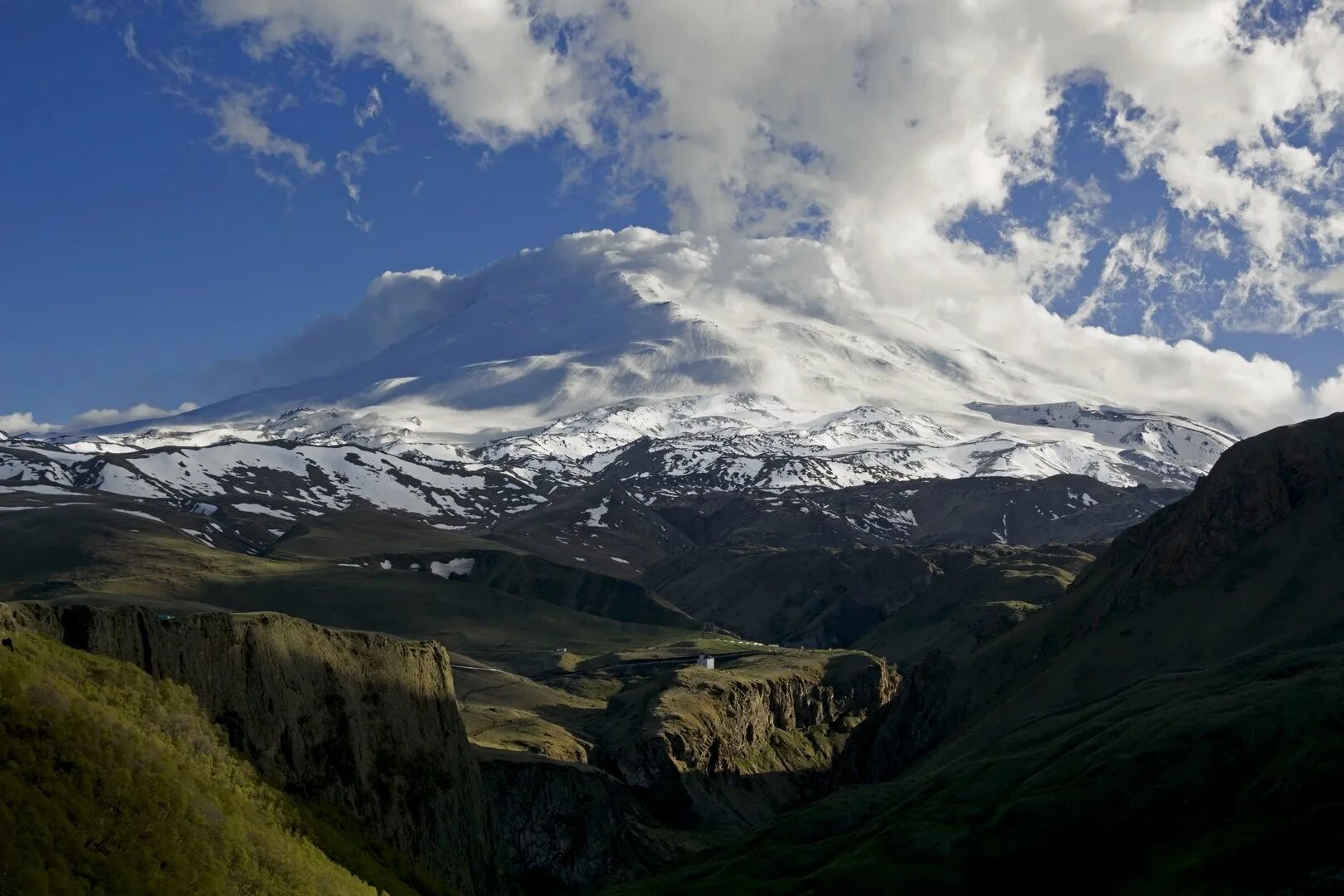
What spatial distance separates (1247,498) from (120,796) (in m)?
163

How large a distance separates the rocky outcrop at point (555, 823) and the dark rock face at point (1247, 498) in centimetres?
8365

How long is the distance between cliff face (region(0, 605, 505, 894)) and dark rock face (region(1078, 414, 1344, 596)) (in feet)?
353

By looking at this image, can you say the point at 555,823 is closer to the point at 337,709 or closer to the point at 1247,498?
the point at 337,709

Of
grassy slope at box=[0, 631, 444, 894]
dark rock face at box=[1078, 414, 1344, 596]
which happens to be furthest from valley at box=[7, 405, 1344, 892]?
grassy slope at box=[0, 631, 444, 894]

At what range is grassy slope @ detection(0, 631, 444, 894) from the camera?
56531 mm

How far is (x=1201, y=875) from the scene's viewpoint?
85938 mm

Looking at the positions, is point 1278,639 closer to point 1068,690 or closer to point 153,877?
point 1068,690

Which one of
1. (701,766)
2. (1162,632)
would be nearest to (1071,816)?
(1162,632)

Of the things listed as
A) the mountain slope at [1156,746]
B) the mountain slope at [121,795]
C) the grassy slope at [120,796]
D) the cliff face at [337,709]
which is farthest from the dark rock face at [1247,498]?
the mountain slope at [121,795]

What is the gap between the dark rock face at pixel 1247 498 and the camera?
7219 inches

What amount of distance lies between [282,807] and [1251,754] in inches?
2620

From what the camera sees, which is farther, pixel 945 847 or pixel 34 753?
pixel 945 847

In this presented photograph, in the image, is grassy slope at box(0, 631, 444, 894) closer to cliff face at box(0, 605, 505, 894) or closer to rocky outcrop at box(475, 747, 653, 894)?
cliff face at box(0, 605, 505, 894)

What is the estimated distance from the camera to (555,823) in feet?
462
